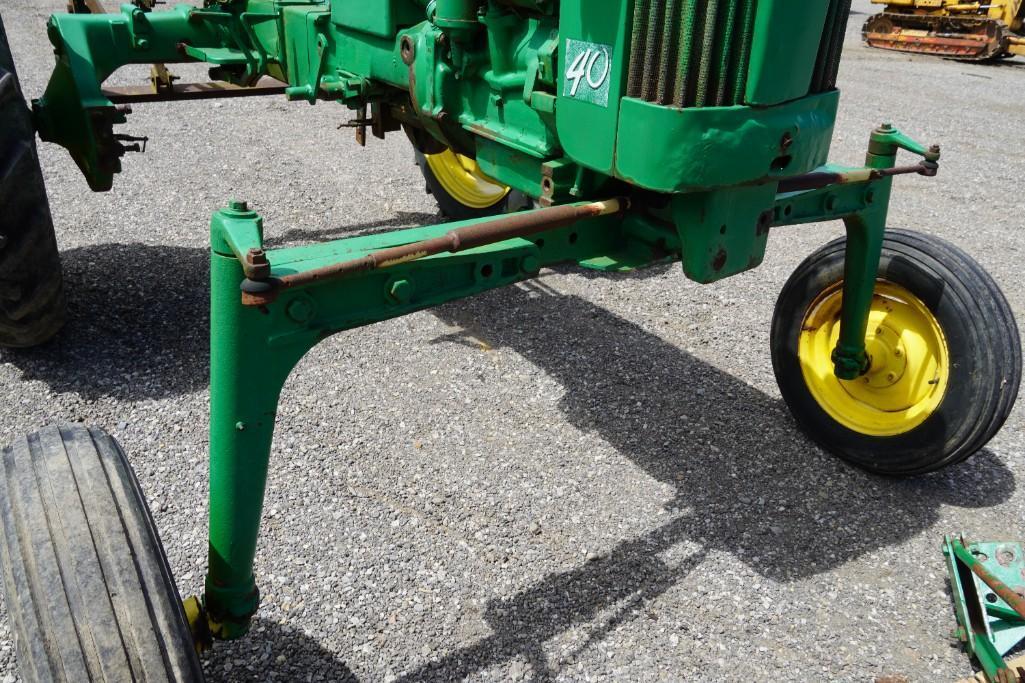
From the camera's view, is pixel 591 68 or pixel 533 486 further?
pixel 533 486

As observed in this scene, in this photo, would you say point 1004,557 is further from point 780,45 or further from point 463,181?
point 463,181

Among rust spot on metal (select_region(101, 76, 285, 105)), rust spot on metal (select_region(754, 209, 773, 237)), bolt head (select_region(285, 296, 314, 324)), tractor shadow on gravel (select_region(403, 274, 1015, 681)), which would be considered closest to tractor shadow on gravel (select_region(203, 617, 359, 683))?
tractor shadow on gravel (select_region(403, 274, 1015, 681))

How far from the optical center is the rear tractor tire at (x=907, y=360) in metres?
2.52

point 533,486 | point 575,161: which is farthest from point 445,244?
point 533,486

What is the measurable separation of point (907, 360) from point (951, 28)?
12242 mm

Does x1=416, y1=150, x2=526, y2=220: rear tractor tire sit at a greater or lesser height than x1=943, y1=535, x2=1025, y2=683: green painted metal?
greater

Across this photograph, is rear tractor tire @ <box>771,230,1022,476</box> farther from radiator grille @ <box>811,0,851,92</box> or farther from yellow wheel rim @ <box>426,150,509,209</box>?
yellow wheel rim @ <box>426,150,509,209</box>

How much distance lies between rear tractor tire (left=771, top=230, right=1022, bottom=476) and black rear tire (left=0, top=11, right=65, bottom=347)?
2449mm

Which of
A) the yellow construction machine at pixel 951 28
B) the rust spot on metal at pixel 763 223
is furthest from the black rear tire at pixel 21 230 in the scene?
the yellow construction machine at pixel 951 28

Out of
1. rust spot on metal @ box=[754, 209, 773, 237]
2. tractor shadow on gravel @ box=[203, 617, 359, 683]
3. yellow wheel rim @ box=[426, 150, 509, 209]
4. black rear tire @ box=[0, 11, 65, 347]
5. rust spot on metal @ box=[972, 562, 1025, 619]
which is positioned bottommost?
tractor shadow on gravel @ box=[203, 617, 359, 683]

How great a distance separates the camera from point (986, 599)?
7.31ft

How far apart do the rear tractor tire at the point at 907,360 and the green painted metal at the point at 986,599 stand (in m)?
0.31

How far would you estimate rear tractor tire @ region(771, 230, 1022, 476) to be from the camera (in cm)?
252

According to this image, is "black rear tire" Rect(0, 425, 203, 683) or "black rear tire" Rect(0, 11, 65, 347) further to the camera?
"black rear tire" Rect(0, 11, 65, 347)
